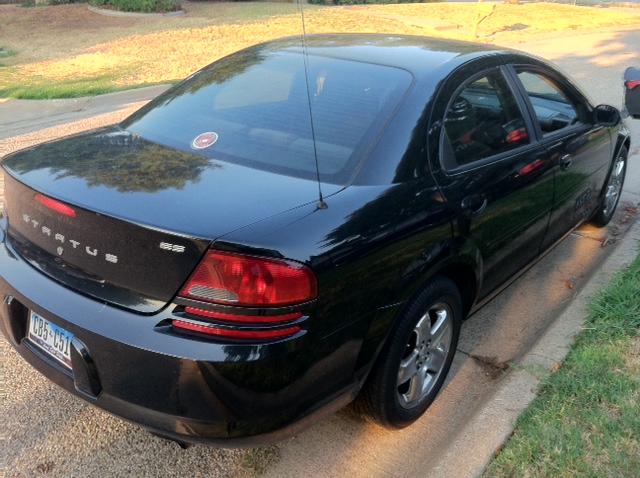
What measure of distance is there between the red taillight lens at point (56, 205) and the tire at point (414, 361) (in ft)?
4.24

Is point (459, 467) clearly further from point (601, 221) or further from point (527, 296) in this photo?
point (601, 221)

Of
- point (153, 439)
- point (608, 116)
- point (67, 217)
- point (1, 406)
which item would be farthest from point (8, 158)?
point (608, 116)

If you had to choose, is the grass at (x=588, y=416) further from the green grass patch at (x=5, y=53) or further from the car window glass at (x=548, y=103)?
the green grass patch at (x=5, y=53)

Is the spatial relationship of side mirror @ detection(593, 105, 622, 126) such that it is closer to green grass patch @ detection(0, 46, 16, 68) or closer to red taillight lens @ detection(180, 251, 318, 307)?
red taillight lens @ detection(180, 251, 318, 307)

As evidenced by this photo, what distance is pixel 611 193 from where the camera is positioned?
522 centimetres

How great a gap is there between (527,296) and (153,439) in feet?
8.39

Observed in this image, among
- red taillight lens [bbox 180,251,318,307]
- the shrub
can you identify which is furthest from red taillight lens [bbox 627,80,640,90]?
the shrub

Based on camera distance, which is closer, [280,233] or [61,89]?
[280,233]

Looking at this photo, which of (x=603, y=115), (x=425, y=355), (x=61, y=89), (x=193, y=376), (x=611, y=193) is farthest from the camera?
(x=61, y=89)

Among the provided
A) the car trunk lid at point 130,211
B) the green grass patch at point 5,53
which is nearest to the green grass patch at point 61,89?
Result: the green grass patch at point 5,53

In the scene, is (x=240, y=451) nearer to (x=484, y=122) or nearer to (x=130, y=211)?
(x=130, y=211)

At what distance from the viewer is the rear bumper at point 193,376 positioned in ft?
6.97

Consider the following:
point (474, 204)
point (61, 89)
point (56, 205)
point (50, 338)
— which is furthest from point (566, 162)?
point (61, 89)

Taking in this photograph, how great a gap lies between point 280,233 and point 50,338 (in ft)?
3.25
